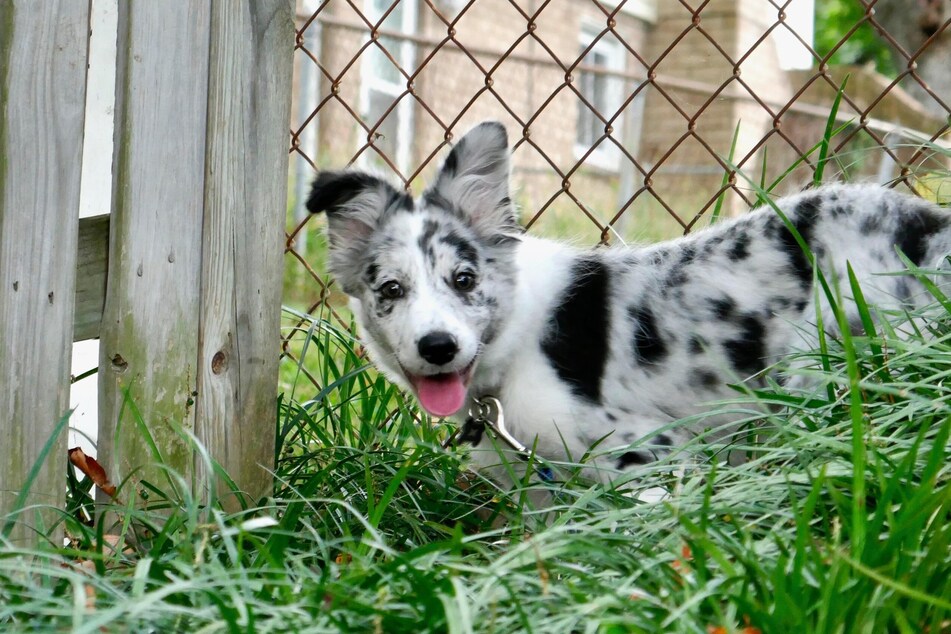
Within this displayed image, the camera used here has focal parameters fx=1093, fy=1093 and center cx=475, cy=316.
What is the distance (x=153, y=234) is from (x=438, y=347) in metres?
0.94

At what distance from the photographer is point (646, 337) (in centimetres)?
362

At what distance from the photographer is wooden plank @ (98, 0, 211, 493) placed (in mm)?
2832

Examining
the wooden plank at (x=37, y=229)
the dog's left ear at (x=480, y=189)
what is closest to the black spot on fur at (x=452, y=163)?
the dog's left ear at (x=480, y=189)

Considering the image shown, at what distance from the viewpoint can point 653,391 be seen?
3545mm

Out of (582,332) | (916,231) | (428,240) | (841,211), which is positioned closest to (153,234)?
(428,240)

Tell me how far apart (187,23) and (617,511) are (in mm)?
1703

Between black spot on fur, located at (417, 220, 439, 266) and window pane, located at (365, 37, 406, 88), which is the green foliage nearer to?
window pane, located at (365, 37, 406, 88)

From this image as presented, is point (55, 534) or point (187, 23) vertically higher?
point (187, 23)

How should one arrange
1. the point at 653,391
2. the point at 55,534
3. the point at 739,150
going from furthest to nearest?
the point at 739,150, the point at 653,391, the point at 55,534

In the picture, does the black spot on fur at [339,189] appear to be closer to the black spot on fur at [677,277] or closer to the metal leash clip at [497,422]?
the metal leash clip at [497,422]

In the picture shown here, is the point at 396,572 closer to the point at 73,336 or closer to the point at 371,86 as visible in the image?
the point at 73,336

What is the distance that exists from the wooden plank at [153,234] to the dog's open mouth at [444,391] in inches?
32.3

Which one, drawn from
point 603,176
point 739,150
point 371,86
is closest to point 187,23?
point 371,86

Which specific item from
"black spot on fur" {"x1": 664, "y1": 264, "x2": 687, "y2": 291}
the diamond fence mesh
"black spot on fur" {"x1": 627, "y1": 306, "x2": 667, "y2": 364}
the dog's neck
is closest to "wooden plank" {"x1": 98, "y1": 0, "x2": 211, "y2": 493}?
the dog's neck
